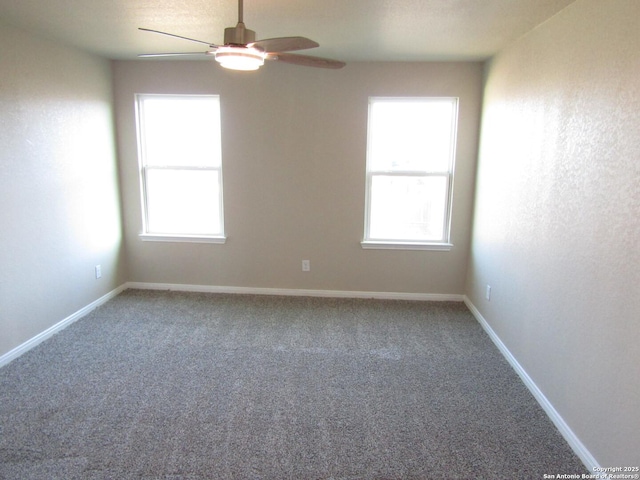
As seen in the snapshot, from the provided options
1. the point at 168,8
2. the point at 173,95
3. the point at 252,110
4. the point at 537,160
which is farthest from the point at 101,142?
the point at 537,160

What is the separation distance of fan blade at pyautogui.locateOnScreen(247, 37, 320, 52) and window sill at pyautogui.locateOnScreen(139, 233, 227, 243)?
8.46 ft

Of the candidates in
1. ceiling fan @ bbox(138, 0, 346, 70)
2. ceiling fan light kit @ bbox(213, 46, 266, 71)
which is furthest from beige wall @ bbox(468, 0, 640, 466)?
ceiling fan light kit @ bbox(213, 46, 266, 71)

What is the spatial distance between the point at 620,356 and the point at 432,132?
2732 millimetres

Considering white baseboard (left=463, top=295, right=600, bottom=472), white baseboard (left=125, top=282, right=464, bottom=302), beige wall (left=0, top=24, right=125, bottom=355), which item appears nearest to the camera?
white baseboard (left=463, top=295, right=600, bottom=472)

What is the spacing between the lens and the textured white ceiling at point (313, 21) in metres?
2.34

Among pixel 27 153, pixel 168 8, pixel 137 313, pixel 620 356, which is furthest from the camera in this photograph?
pixel 137 313

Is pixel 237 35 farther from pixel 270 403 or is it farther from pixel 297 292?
pixel 297 292

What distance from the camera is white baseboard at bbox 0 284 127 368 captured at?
9.32 feet

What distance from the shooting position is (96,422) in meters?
2.23

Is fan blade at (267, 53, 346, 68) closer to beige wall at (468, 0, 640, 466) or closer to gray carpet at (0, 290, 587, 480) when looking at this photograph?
beige wall at (468, 0, 640, 466)

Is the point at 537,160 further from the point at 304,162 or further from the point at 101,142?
the point at 101,142

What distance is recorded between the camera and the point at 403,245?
410 centimetres

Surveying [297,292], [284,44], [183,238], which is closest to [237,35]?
[284,44]

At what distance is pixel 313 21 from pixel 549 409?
9.33 feet
